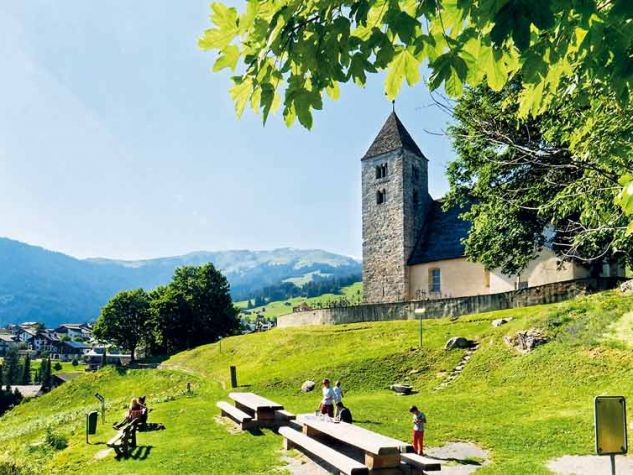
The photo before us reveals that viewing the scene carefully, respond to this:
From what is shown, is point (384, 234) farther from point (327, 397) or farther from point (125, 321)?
point (125, 321)

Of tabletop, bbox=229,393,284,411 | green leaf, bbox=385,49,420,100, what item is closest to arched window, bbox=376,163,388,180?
tabletop, bbox=229,393,284,411

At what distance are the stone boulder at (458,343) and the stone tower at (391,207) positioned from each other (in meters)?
22.6

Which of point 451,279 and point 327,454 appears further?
point 451,279

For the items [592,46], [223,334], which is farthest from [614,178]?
[223,334]

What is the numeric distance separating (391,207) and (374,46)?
170ft

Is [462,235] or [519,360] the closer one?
[519,360]

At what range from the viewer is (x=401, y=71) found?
3.83m

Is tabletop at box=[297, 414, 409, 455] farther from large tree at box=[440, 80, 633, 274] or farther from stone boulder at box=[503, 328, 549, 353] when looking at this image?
stone boulder at box=[503, 328, 549, 353]

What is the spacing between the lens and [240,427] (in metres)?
18.6

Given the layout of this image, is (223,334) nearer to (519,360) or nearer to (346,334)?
(346,334)

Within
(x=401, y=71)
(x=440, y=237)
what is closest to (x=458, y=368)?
(x=401, y=71)

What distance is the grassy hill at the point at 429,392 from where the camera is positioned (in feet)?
48.7

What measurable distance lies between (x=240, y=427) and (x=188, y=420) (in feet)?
13.0

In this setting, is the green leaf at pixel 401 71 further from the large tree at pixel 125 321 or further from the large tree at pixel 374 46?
the large tree at pixel 125 321
